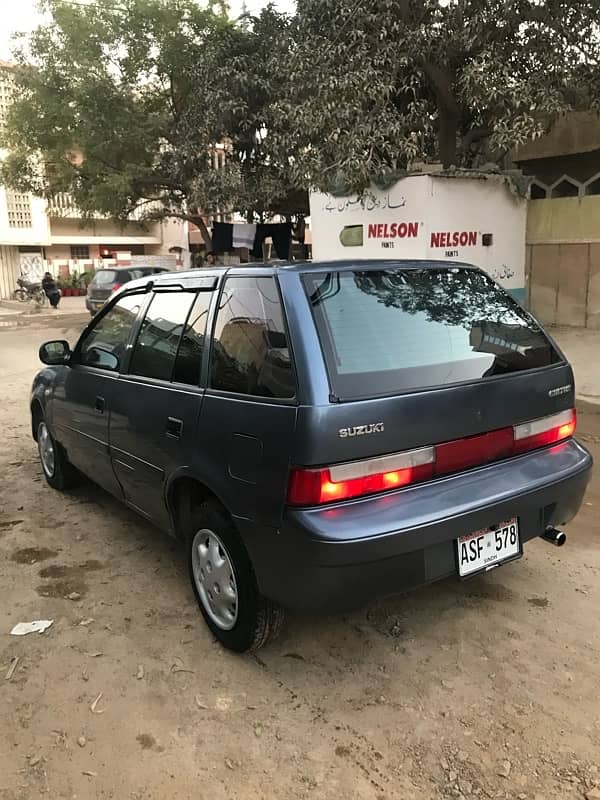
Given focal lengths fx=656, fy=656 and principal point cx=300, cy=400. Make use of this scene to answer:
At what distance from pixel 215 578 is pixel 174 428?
68cm

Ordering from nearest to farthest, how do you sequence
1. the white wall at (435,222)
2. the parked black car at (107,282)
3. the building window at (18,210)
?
the white wall at (435,222) < the parked black car at (107,282) < the building window at (18,210)

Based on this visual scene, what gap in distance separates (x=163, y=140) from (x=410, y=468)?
15.8 meters

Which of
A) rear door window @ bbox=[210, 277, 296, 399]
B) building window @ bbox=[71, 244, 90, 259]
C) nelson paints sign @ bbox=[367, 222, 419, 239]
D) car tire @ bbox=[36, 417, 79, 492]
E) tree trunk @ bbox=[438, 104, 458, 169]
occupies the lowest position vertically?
car tire @ bbox=[36, 417, 79, 492]

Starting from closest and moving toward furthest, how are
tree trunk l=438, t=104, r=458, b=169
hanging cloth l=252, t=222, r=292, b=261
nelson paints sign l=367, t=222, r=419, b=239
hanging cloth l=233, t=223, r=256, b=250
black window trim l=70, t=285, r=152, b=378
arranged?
black window trim l=70, t=285, r=152, b=378, nelson paints sign l=367, t=222, r=419, b=239, tree trunk l=438, t=104, r=458, b=169, hanging cloth l=233, t=223, r=256, b=250, hanging cloth l=252, t=222, r=292, b=261

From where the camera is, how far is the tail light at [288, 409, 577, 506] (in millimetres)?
2295

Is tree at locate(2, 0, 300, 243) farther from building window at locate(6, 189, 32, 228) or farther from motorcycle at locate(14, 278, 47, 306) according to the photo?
building window at locate(6, 189, 32, 228)

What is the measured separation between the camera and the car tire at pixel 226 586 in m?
2.63

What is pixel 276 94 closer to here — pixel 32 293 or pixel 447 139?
pixel 447 139

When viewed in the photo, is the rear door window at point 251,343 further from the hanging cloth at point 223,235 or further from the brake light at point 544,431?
the hanging cloth at point 223,235

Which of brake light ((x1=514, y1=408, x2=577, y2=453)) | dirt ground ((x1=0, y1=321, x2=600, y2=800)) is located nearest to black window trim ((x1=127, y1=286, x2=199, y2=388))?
dirt ground ((x1=0, y1=321, x2=600, y2=800))

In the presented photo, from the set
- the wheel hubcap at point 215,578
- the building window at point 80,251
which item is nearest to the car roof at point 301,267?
the wheel hubcap at point 215,578

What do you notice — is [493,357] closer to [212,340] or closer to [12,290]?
[212,340]

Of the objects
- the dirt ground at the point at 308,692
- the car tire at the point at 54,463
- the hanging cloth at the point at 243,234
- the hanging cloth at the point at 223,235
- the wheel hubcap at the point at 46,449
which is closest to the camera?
the dirt ground at the point at 308,692

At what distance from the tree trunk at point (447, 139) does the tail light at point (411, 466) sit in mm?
8776
